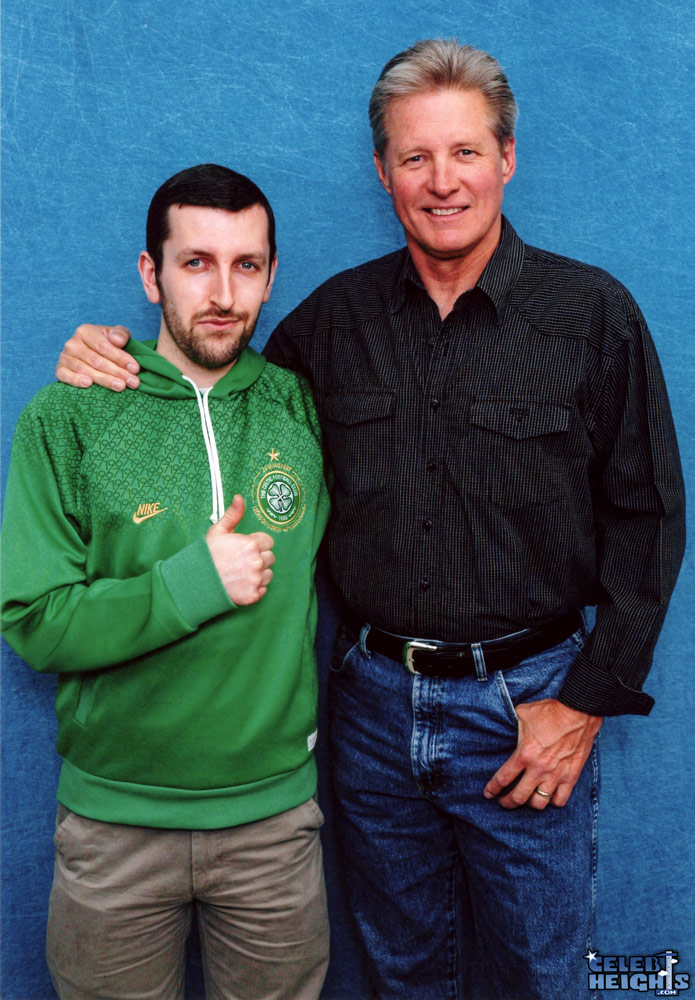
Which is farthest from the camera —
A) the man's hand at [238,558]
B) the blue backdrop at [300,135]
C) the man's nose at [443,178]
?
the blue backdrop at [300,135]

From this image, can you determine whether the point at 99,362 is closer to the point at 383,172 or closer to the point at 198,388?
the point at 198,388

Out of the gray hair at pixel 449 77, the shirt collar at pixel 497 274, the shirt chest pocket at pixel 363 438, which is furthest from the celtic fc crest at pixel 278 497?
the gray hair at pixel 449 77

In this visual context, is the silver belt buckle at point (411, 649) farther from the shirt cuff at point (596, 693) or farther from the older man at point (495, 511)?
the shirt cuff at point (596, 693)

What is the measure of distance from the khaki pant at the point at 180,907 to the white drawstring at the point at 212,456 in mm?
559

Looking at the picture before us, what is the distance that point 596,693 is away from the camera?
1643mm

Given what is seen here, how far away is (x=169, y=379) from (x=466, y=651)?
71cm

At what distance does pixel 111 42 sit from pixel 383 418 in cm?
99

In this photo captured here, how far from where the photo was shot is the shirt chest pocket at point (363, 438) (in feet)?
5.55

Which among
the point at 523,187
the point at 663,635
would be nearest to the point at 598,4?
the point at 523,187

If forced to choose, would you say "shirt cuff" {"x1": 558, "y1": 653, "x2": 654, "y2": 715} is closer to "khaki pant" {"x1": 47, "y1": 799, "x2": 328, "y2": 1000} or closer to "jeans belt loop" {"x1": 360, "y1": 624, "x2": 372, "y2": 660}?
"jeans belt loop" {"x1": 360, "y1": 624, "x2": 372, "y2": 660}

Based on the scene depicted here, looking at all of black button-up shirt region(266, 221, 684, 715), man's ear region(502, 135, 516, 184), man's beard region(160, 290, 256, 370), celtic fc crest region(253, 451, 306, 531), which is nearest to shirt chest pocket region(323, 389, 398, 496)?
black button-up shirt region(266, 221, 684, 715)

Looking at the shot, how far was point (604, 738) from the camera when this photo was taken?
6.79 feet

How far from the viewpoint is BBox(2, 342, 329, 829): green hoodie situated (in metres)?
1.52

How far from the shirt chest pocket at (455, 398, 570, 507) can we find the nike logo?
0.53 meters
